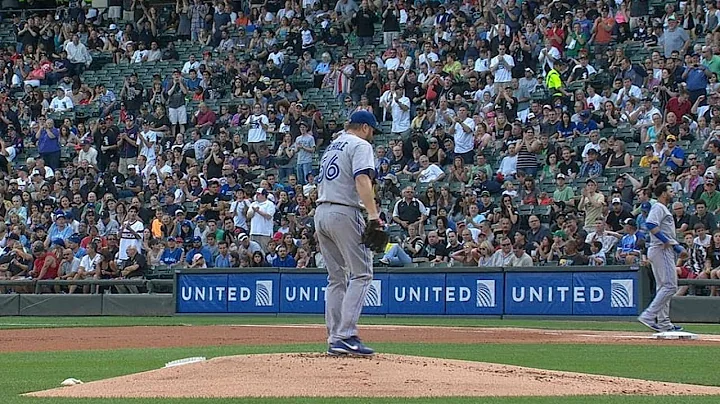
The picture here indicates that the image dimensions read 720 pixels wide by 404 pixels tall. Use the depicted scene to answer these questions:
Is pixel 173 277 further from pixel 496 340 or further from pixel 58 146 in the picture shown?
pixel 496 340

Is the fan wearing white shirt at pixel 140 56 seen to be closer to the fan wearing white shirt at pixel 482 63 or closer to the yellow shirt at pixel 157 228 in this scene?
the yellow shirt at pixel 157 228

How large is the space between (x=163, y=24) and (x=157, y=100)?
5.40m

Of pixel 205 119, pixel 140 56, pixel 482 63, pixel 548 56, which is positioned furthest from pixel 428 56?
pixel 140 56

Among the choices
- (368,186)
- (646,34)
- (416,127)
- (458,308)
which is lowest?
(458,308)

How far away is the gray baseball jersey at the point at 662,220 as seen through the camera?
1608 centimetres

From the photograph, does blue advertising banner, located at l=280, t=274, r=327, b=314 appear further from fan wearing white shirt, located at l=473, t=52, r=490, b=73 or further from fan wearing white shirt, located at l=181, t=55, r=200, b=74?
fan wearing white shirt, located at l=181, t=55, r=200, b=74

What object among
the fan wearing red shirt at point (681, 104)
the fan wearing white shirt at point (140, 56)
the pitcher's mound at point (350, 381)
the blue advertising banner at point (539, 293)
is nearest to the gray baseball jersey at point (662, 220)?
the blue advertising banner at point (539, 293)

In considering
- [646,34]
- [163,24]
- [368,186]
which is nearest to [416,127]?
[646,34]

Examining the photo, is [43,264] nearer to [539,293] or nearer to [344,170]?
[539,293]

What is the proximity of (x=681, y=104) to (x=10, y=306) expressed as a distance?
592 inches

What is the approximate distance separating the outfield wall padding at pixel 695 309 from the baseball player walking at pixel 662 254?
4.65m

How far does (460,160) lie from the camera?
26219 millimetres

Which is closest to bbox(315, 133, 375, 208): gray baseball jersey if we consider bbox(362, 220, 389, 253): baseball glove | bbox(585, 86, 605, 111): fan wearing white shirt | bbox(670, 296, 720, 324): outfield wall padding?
bbox(362, 220, 389, 253): baseball glove

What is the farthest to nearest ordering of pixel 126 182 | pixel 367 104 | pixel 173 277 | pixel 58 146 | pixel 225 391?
pixel 58 146 → pixel 126 182 → pixel 367 104 → pixel 173 277 → pixel 225 391
